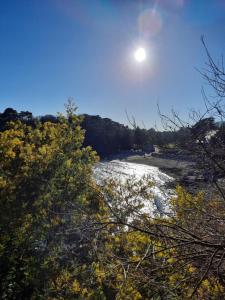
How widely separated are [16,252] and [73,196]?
6.00 ft

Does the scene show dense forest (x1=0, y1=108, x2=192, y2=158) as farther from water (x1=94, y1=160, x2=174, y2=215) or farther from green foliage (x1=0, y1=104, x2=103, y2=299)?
green foliage (x1=0, y1=104, x2=103, y2=299)

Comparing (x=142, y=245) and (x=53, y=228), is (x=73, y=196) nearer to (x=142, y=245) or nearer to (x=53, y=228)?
(x=53, y=228)

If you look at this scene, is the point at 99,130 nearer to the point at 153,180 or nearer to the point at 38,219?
the point at 153,180

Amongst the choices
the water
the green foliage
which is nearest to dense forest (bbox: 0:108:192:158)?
the water

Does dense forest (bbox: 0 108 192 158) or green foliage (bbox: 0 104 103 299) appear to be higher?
dense forest (bbox: 0 108 192 158)

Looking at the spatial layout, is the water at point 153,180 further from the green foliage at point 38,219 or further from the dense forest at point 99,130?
the dense forest at point 99,130

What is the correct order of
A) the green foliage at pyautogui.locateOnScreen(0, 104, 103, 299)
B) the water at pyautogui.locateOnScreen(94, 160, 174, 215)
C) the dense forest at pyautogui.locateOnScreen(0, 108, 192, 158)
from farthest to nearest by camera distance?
the dense forest at pyautogui.locateOnScreen(0, 108, 192, 158) → the water at pyautogui.locateOnScreen(94, 160, 174, 215) → the green foliage at pyautogui.locateOnScreen(0, 104, 103, 299)

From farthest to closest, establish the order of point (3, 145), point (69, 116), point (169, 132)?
point (69, 116) < point (3, 145) < point (169, 132)

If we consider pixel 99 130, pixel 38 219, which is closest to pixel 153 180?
pixel 38 219

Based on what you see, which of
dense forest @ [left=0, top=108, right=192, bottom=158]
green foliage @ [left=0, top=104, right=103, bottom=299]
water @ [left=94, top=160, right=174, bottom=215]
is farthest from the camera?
dense forest @ [left=0, top=108, right=192, bottom=158]

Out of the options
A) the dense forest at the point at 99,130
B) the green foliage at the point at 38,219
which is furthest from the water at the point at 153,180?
the dense forest at the point at 99,130

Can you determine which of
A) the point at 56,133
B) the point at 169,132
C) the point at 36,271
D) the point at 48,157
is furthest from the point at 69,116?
the point at 169,132

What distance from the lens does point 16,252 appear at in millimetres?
7020

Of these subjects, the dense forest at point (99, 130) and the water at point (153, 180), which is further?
the dense forest at point (99, 130)
